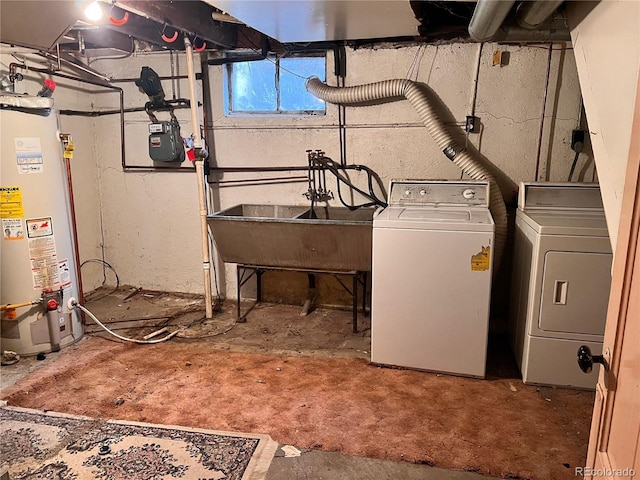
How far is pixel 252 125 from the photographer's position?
3.87m

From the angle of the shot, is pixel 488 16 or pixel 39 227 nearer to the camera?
pixel 488 16

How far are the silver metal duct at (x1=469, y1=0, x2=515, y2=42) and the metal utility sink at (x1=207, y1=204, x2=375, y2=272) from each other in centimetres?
127

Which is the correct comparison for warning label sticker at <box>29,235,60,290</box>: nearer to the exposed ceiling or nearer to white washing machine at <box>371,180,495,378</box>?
the exposed ceiling

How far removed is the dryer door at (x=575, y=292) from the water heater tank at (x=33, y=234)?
307 cm

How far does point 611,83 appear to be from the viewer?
4.46 ft

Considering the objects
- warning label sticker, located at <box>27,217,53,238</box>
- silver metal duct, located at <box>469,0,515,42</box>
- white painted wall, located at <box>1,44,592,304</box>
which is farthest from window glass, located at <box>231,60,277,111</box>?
silver metal duct, located at <box>469,0,515,42</box>

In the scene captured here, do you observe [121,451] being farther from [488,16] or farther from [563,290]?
[488,16]

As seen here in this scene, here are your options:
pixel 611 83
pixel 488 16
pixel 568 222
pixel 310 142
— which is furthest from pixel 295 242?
pixel 611 83

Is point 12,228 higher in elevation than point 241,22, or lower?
lower

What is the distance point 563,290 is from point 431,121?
1.48 meters

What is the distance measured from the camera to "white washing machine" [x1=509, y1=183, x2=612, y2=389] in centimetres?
245

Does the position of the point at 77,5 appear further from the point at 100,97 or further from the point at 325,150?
the point at 100,97

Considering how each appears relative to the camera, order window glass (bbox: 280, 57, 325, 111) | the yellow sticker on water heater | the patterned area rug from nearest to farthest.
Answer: the patterned area rug < the yellow sticker on water heater < window glass (bbox: 280, 57, 325, 111)

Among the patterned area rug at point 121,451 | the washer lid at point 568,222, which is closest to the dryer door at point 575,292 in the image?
the washer lid at point 568,222
